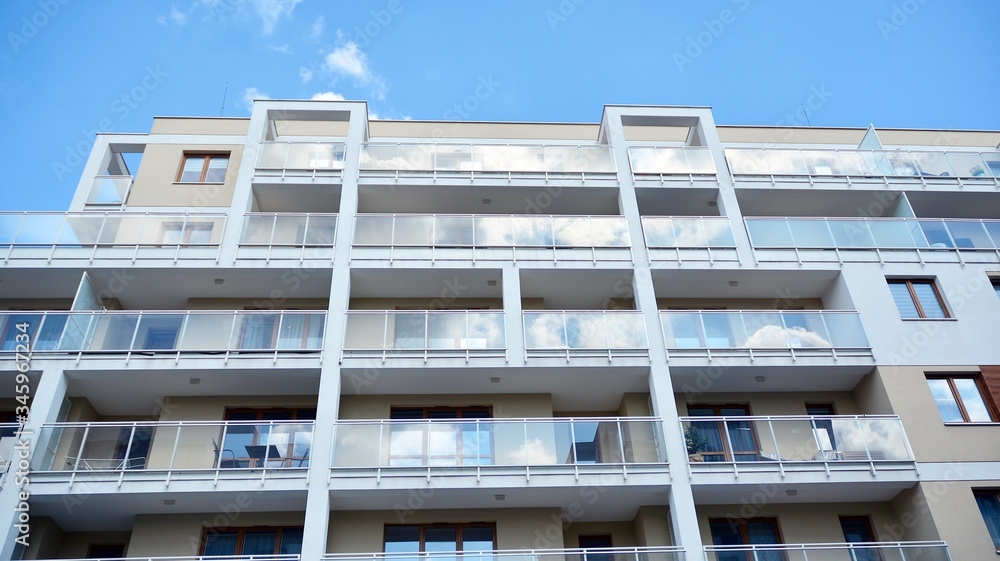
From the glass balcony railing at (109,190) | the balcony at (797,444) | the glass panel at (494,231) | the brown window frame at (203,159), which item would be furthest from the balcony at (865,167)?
the glass balcony railing at (109,190)

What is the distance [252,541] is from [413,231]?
7235 millimetres

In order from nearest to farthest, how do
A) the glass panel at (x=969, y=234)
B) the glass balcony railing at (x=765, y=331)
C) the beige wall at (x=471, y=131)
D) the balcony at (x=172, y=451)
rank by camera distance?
→ the balcony at (x=172, y=451), the glass balcony railing at (x=765, y=331), the glass panel at (x=969, y=234), the beige wall at (x=471, y=131)

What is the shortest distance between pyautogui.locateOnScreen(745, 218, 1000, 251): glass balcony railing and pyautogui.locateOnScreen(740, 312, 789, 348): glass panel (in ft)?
7.10

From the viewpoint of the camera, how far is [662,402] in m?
15.3

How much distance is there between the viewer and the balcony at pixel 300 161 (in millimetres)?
19016

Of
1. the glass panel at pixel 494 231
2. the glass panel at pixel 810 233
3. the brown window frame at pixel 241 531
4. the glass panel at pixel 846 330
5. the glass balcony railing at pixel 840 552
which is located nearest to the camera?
the glass balcony railing at pixel 840 552

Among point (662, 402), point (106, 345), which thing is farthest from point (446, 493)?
point (106, 345)

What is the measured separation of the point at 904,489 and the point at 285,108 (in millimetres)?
16520

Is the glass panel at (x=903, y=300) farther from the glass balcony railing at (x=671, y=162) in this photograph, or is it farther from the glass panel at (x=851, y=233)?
the glass balcony railing at (x=671, y=162)

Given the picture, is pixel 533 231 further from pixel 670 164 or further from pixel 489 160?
pixel 670 164

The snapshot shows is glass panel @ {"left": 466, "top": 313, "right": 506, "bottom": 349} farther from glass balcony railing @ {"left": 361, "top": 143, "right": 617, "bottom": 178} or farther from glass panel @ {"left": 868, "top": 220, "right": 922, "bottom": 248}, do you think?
glass panel @ {"left": 868, "top": 220, "right": 922, "bottom": 248}

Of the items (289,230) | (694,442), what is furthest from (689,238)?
(289,230)

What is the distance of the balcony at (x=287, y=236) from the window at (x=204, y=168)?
2.72 metres

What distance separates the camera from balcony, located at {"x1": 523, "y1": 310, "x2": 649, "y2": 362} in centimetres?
1591
